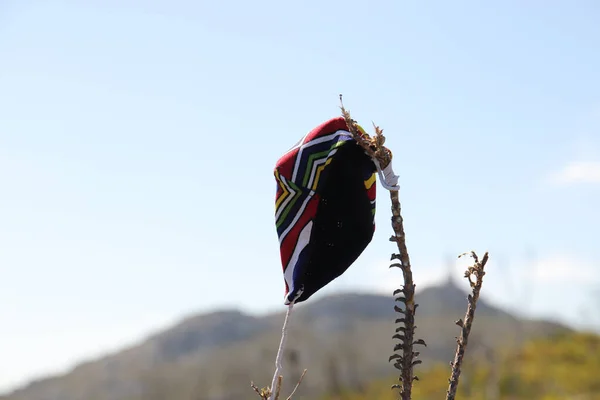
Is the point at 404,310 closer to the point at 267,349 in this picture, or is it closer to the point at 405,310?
the point at 405,310

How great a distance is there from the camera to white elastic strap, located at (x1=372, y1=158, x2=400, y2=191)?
2.04 meters

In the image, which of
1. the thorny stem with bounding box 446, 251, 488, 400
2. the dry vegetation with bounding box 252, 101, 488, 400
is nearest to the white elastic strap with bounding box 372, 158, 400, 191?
the dry vegetation with bounding box 252, 101, 488, 400

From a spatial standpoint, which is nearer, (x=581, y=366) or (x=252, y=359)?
(x=581, y=366)

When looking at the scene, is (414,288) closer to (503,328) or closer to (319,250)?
(319,250)

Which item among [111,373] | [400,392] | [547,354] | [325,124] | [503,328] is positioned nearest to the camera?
[400,392]

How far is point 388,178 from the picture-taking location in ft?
6.75

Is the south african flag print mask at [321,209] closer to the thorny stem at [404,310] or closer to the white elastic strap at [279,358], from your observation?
the white elastic strap at [279,358]

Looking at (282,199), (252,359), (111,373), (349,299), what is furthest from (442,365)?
(282,199)

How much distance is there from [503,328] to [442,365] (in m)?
18.9

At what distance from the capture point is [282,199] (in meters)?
2.37

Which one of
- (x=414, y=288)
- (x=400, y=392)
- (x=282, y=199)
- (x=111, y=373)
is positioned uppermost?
(x=282, y=199)

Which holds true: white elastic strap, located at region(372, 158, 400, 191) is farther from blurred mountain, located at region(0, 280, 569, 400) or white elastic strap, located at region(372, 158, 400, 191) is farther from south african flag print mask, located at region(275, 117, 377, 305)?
blurred mountain, located at region(0, 280, 569, 400)

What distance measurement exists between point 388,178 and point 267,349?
74785 mm

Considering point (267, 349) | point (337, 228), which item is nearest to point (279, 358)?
point (337, 228)
